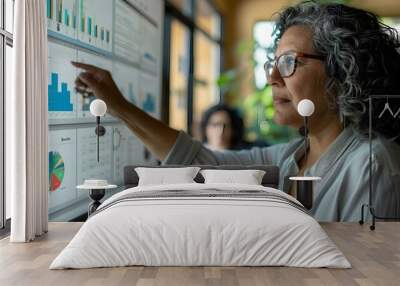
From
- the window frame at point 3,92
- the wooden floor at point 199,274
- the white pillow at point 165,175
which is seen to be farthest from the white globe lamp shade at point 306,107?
the window frame at point 3,92

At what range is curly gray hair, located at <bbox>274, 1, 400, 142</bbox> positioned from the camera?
5.55 meters

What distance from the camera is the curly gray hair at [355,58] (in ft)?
18.2

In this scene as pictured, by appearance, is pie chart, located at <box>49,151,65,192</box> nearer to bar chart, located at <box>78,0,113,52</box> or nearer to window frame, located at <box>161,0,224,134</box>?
bar chart, located at <box>78,0,113,52</box>

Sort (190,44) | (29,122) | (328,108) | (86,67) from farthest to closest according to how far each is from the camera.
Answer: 1. (190,44)
2. (328,108)
3. (86,67)
4. (29,122)

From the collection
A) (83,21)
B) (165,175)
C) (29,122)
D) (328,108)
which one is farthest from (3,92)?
(328,108)

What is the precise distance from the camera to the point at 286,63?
5785 mm

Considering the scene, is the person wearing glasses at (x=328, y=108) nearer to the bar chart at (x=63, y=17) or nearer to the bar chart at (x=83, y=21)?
the bar chart at (x=83, y=21)

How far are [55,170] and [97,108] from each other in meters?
0.62

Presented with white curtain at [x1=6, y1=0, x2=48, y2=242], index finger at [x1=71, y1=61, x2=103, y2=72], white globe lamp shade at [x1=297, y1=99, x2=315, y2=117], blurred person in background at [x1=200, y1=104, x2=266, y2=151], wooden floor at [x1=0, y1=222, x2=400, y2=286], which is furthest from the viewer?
blurred person in background at [x1=200, y1=104, x2=266, y2=151]

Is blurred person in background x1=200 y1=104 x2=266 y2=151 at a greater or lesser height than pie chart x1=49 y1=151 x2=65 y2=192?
greater

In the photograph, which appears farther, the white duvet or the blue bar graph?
the blue bar graph

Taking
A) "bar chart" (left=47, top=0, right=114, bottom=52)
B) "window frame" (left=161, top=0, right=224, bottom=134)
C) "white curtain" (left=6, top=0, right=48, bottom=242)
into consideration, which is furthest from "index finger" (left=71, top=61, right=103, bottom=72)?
"window frame" (left=161, top=0, right=224, bottom=134)

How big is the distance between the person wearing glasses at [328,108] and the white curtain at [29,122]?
58 cm

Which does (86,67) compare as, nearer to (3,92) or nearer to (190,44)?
(3,92)
